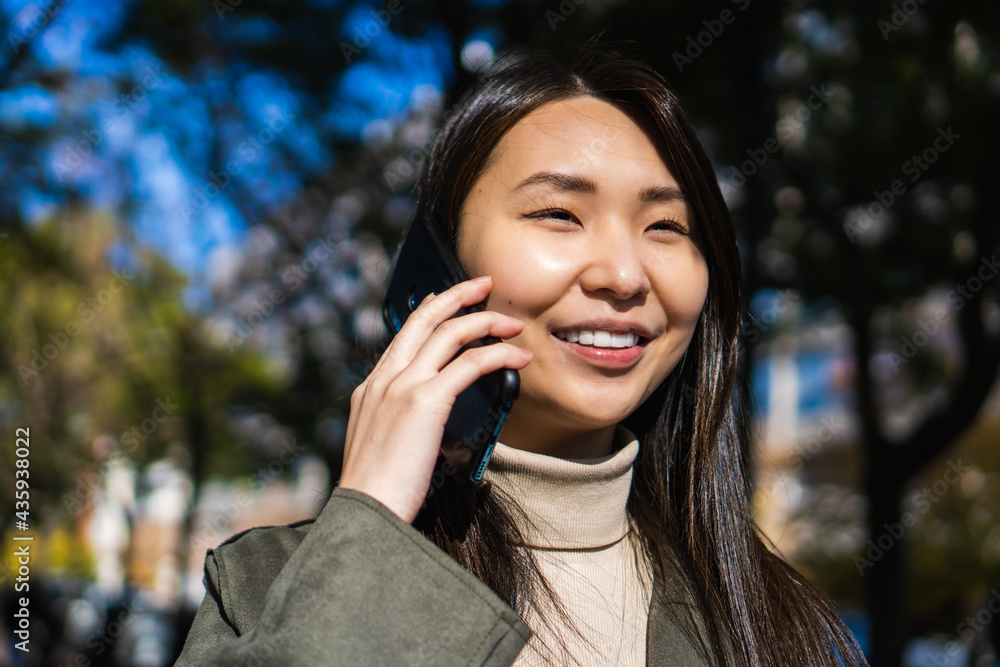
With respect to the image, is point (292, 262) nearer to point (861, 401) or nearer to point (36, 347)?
A: point (36, 347)

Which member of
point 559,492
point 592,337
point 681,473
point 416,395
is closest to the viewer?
point 416,395

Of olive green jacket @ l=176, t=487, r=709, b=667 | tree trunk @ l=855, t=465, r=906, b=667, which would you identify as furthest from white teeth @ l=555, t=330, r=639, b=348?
tree trunk @ l=855, t=465, r=906, b=667

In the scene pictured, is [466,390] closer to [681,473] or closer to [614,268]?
[614,268]

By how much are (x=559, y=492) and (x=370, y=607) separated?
0.63 metres

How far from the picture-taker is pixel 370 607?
121cm

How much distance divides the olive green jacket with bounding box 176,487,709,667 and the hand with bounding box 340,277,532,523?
0.20ft

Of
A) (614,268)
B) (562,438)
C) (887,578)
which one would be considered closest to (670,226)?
(614,268)

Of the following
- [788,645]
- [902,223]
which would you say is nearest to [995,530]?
[902,223]

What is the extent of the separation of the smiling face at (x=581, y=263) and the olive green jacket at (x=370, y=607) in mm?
476

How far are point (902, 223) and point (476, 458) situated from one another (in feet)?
23.4

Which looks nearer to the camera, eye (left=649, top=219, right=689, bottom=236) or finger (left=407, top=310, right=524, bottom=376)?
finger (left=407, top=310, right=524, bottom=376)

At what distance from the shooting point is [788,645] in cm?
175

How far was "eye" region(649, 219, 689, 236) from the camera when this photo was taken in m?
1.73

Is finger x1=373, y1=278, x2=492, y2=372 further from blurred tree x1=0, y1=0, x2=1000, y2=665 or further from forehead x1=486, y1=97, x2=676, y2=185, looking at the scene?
blurred tree x1=0, y1=0, x2=1000, y2=665
